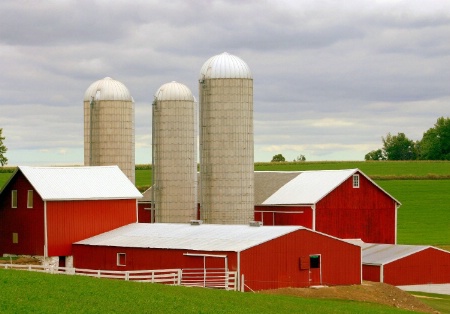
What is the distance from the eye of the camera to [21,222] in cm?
5150

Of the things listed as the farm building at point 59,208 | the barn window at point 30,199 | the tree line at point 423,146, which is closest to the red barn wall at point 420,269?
the farm building at point 59,208

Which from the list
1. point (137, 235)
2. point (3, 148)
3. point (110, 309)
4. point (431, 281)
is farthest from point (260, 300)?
point (3, 148)

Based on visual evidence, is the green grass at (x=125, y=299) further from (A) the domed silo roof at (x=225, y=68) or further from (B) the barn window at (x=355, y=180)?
(B) the barn window at (x=355, y=180)

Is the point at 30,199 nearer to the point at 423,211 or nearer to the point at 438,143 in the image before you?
the point at 423,211

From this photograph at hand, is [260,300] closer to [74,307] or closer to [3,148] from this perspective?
[74,307]

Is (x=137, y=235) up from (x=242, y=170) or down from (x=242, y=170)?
down

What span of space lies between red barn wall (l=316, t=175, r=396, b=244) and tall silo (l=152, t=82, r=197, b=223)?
25.0 ft

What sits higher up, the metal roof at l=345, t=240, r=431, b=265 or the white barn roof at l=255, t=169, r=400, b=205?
the white barn roof at l=255, t=169, r=400, b=205

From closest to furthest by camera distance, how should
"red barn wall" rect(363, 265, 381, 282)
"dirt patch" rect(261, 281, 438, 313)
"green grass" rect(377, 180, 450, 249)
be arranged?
"dirt patch" rect(261, 281, 438, 313) < "red barn wall" rect(363, 265, 381, 282) < "green grass" rect(377, 180, 450, 249)

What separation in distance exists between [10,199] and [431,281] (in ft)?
73.8

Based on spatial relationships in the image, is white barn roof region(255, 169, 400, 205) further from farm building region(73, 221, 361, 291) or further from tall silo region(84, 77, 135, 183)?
tall silo region(84, 77, 135, 183)

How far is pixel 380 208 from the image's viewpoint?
190 ft

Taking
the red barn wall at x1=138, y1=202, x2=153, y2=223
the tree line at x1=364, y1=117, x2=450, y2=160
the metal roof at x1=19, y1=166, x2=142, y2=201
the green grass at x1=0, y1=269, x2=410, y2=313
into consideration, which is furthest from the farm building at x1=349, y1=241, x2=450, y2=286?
the tree line at x1=364, y1=117, x2=450, y2=160

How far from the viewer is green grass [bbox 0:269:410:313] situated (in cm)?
2925
